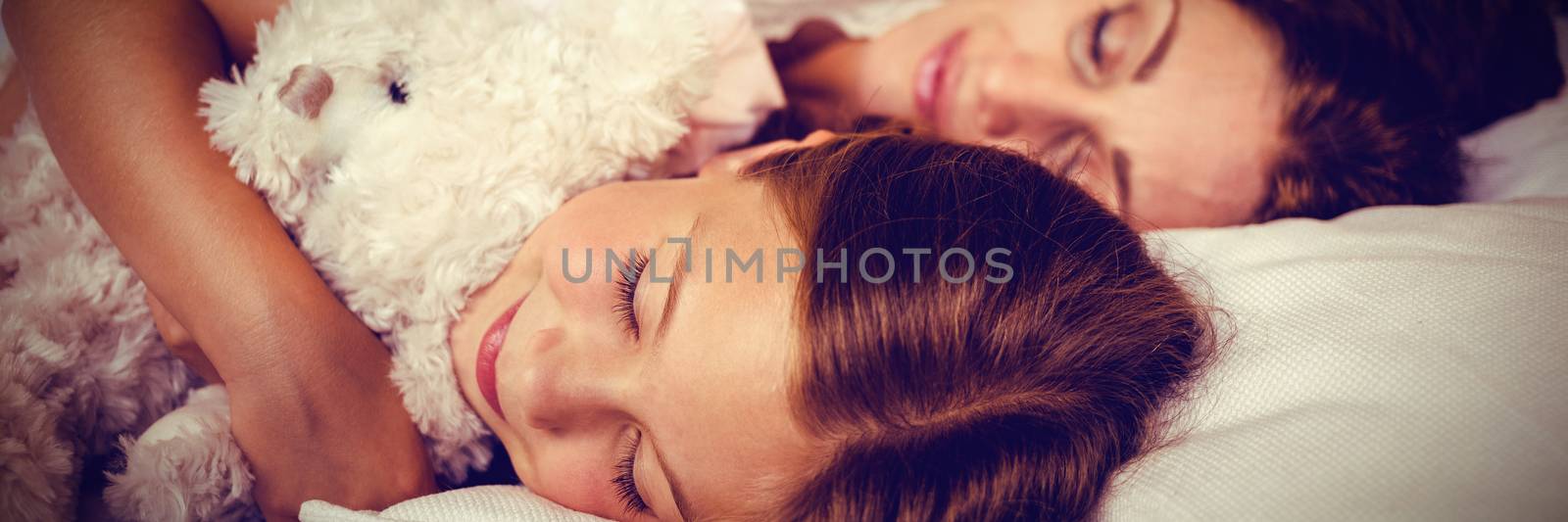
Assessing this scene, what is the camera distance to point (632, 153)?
78cm

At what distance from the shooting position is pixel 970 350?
1.93ft

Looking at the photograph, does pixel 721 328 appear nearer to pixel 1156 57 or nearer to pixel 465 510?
pixel 465 510

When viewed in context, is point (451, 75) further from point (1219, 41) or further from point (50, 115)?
point (1219, 41)

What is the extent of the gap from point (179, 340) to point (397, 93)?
32cm

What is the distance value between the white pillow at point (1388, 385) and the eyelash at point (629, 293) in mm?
431

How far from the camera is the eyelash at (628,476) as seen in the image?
64 centimetres

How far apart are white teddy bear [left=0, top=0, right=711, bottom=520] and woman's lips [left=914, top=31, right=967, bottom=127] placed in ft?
1.29

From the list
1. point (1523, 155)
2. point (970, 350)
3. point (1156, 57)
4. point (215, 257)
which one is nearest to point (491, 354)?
point (215, 257)

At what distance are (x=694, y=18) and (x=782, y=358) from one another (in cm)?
41

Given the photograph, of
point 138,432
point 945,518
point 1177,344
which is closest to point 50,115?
point 138,432

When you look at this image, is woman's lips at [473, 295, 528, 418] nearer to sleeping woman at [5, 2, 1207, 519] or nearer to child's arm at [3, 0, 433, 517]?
sleeping woman at [5, 2, 1207, 519]

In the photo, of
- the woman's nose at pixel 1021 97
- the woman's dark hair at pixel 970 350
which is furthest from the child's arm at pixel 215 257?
the woman's nose at pixel 1021 97

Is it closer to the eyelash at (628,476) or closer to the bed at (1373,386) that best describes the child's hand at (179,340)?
the bed at (1373,386)

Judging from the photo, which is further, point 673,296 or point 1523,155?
point 1523,155
